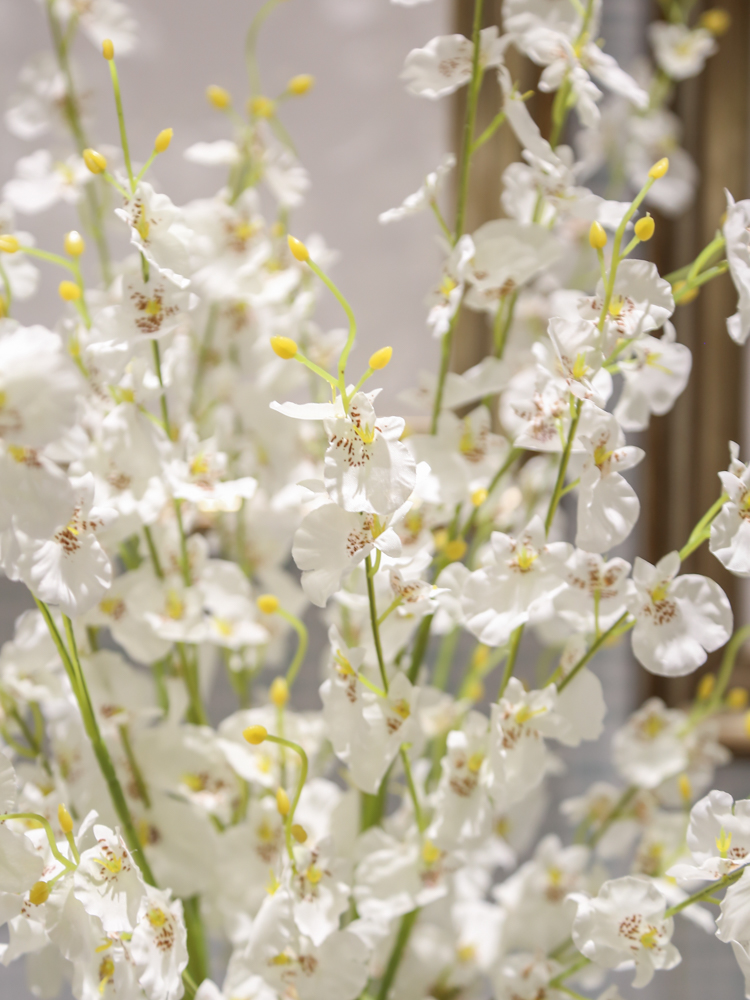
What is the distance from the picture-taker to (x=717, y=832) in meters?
0.39

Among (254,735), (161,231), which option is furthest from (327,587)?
(161,231)

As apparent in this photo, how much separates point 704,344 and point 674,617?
0.53 meters

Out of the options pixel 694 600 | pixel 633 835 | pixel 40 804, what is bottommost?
pixel 633 835

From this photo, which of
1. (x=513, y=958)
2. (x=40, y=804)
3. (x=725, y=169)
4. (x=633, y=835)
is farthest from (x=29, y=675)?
(x=725, y=169)

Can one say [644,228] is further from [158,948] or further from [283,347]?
[158,948]

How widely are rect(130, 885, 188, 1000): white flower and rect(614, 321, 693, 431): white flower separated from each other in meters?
0.33

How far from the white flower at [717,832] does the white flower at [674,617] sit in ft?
0.19

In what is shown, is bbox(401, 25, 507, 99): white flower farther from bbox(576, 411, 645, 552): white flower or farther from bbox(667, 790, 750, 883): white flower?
bbox(667, 790, 750, 883): white flower

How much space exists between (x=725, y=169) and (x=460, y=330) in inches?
11.7

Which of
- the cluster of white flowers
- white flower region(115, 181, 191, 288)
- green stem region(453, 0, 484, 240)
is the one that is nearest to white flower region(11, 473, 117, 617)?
the cluster of white flowers

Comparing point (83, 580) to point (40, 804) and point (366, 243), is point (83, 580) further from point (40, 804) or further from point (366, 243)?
point (366, 243)

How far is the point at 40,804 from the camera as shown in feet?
1.49

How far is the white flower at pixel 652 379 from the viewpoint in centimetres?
44

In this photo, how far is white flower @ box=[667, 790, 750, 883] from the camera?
1.24 feet
